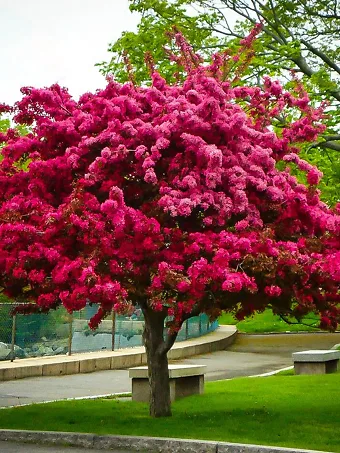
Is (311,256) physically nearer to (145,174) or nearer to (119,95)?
(145,174)

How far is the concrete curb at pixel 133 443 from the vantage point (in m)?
9.12

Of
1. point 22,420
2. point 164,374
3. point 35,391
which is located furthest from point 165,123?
point 35,391

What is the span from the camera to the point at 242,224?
10164mm

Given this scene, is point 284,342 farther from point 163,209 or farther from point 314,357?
point 163,209

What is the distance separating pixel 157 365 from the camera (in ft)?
38.4

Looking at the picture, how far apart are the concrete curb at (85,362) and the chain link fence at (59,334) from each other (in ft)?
0.76

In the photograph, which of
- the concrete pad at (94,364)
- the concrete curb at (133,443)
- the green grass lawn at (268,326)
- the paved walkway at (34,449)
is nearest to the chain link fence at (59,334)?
the concrete pad at (94,364)

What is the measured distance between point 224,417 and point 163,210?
10.0ft

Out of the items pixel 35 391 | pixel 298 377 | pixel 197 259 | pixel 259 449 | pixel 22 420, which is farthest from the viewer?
pixel 298 377

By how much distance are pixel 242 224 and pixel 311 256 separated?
86cm

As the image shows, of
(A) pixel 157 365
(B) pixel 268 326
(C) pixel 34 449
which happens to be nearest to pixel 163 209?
(A) pixel 157 365

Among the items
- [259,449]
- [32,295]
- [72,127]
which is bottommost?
[259,449]

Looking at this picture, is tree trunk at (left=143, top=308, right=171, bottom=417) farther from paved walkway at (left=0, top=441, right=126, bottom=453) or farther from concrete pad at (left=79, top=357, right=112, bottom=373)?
concrete pad at (left=79, top=357, right=112, bottom=373)

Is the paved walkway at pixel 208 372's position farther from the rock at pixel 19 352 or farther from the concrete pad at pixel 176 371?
the concrete pad at pixel 176 371
